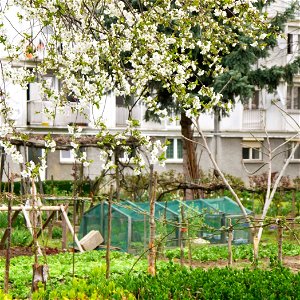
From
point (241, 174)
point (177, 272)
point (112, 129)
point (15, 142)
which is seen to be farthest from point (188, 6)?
point (241, 174)

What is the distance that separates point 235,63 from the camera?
23.0m

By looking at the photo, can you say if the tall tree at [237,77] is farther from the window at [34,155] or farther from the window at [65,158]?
the window at [65,158]

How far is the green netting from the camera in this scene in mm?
15781

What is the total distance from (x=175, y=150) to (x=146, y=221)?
20859 millimetres

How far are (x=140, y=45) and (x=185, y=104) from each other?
33.2 inches

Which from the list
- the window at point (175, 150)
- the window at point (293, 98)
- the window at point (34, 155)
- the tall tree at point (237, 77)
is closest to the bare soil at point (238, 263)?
the window at point (34, 155)

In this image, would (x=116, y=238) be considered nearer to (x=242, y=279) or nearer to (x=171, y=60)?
(x=171, y=60)

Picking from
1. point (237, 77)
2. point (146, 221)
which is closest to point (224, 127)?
point (237, 77)

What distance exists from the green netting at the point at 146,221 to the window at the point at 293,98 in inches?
790

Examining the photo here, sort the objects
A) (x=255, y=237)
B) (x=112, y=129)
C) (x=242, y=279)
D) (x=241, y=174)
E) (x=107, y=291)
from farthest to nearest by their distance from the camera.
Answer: (x=241, y=174)
(x=112, y=129)
(x=255, y=237)
(x=242, y=279)
(x=107, y=291)

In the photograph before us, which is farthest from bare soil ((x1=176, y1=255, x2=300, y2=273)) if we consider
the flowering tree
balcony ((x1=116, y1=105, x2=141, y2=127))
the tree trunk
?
balcony ((x1=116, y1=105, x2=141, y2=127))

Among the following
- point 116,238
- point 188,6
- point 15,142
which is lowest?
point 116,238

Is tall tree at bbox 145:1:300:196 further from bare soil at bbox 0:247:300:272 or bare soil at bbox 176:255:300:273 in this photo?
bare soil at bbox 176:255:300:273

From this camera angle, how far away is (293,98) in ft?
126
